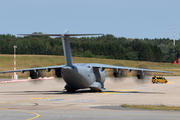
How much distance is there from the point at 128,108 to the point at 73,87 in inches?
639

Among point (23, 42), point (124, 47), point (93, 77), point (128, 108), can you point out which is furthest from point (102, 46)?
point (128, 108)

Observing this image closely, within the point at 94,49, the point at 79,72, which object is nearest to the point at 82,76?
the point at 79,72

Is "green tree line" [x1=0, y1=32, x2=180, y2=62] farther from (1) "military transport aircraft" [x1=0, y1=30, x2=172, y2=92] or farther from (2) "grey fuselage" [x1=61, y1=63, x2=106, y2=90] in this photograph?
(1) "military transport aircraft" [x1=0, y1=30, x2=172, y2=92]

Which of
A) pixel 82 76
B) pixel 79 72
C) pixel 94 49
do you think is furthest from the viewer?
pixel 94 49

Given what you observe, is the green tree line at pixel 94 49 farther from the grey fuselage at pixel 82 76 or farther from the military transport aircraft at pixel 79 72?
the military transport aircraft at pixel 79 72

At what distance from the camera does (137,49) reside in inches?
6575

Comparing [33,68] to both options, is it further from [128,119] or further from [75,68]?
[128,119]

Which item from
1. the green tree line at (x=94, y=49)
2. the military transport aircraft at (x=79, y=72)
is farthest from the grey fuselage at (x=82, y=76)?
the green tree line at (x=94, y=49)

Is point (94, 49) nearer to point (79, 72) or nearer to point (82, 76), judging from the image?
point (82, 76)

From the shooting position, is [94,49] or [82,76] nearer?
[82,76]

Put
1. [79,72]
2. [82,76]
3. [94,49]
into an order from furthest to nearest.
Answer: [94,49] → [82,76] → [79,72]

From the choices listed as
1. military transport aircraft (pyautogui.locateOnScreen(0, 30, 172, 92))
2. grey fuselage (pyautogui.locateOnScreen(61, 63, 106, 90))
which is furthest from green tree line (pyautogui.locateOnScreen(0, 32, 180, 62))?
military transport aircraft (pyautogui.locateOnScreen(0, 30, 172, 92))

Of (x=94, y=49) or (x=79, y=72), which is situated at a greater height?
(x=94, y=49)

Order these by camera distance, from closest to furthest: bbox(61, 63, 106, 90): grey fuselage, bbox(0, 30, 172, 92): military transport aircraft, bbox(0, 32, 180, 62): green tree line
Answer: bbox(0, 30, 172, 92): military transport aircraft → bbox(61, 63, 106, 90): grey fuselage → bbox(0, 32, 180, 62): green tree line
